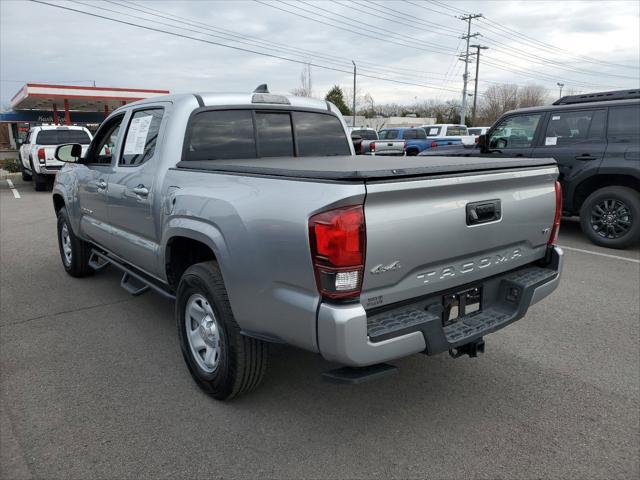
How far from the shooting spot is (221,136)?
395cm

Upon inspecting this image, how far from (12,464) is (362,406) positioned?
6.49ft

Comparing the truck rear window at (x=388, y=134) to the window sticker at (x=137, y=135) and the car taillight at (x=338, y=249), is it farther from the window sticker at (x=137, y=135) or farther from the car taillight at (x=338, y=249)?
the car taillight at (x=338, y=249)

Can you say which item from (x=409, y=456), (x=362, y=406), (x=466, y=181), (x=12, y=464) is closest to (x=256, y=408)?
(x=362, y=406)

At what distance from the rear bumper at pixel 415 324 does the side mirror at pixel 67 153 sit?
4176 mm

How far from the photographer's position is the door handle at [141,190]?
12.4ft

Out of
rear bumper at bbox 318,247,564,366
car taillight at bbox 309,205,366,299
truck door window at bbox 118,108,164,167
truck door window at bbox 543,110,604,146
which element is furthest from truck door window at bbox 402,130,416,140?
car taillight at bbox 309,205,366,299

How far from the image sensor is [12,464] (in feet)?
8.57

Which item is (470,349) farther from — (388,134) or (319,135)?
(388,134)

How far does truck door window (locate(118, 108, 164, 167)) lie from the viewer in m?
3.94

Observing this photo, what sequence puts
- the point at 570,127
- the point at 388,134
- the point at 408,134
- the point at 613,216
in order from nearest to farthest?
the point at 613,216 → the point at 570,127 → the point at 408,134 → the point at 388,134

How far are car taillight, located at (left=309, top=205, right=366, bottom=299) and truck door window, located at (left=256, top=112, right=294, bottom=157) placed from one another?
2080 mm

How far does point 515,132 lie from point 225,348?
23.5 ft

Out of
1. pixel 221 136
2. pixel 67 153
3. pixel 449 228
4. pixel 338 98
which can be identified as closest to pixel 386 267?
pixel 449 228

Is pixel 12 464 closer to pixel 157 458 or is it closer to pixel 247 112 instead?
pixel 157 458
